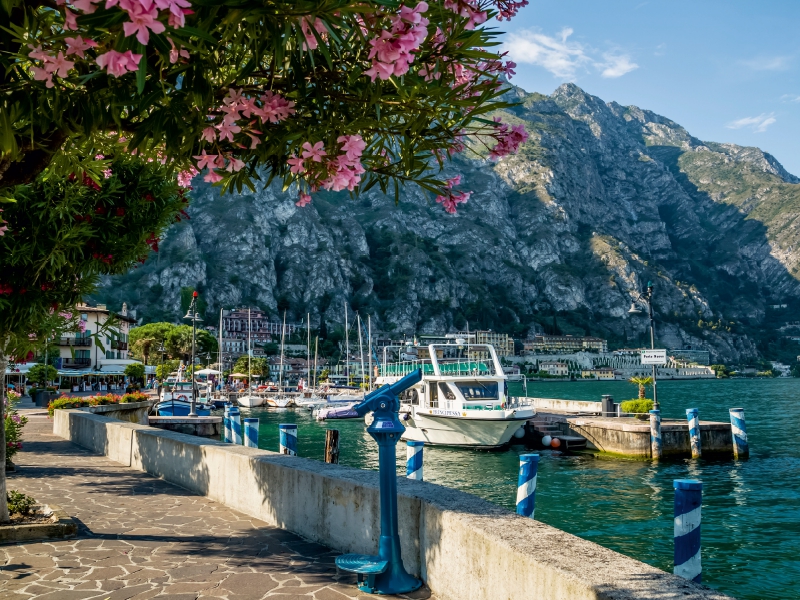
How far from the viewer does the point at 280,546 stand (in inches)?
247

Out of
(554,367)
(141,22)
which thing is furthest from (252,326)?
(141,22)

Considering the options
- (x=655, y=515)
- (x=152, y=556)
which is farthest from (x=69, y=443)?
(x=655, y=515)

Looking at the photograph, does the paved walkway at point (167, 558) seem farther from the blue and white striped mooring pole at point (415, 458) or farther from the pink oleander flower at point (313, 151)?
the blue and white striped mooring pole at point (415, 458)

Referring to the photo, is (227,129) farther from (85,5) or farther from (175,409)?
(175,409)

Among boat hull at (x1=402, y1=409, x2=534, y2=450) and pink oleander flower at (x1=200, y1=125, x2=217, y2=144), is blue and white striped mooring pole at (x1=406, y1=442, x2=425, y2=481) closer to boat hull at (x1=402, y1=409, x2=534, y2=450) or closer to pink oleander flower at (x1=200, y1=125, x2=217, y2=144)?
pink oleander flower at (x1=200, y1=125, x2=217, y2=144)

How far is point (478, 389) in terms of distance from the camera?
102ft

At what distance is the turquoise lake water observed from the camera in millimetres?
13016

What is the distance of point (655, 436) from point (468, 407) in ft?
28.2

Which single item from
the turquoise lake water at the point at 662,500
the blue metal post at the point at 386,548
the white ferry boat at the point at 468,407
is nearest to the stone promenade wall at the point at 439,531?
the blue metal post at the point at 386,548

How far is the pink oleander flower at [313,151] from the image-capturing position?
133 inches

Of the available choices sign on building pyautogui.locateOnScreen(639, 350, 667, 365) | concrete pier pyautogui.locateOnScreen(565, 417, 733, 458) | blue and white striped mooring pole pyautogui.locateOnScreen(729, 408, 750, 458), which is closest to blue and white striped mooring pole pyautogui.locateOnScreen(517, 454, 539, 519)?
concrete pier pyautogui.locateOnScreen(565, 417, 733, 458)

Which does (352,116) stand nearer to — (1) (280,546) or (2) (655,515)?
(1) (280,546)

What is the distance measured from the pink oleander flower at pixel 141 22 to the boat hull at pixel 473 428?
2797 cm

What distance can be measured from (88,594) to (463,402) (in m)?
25.9
